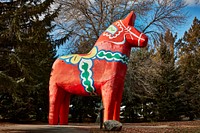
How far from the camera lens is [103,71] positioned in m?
15.2

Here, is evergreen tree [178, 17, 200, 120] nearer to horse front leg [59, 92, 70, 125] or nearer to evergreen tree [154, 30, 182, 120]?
evergreen tree [154, 30, 182, 120]

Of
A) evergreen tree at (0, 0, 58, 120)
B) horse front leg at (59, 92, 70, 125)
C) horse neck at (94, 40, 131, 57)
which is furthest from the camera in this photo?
horse front leg at (59, 92, 70, 125)

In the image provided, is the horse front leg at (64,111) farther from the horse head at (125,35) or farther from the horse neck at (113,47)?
the horse head at (125,35)

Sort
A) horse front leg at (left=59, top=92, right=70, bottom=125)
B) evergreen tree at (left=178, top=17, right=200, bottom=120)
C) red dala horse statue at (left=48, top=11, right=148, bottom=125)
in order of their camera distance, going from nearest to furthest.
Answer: red dala horse statue at (left=48, top=11, right=148, bottom=125) → horse front leg at (left=59, top=92, right=70, bottom=125) → evergreen tree at (left=178, top=17, right=200, bottom=120)

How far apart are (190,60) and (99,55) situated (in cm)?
2495

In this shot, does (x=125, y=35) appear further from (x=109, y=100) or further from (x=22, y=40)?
(x=22, y=40)

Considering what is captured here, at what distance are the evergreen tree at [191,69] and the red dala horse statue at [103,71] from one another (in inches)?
512

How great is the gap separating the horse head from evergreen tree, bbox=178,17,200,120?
1283cm

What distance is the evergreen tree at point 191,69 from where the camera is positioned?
89.2 feet

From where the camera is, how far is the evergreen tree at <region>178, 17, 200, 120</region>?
2719 cm

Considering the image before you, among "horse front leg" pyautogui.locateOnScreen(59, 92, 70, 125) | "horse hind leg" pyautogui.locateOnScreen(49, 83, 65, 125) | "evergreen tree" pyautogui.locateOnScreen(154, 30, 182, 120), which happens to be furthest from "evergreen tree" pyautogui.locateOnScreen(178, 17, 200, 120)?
"horse hind leg" pyautogui.locateOnScreen(49, 83, 65, 125)

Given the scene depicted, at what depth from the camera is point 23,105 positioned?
21375mm

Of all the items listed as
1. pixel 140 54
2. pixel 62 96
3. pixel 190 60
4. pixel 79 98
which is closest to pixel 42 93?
pixel 79 98

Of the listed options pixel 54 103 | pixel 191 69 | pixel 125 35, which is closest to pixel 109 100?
pixel 125 35
